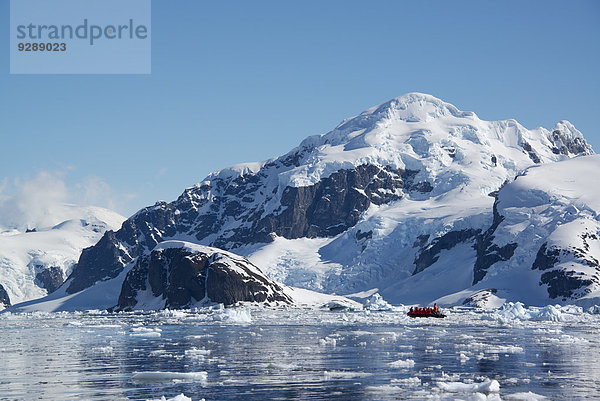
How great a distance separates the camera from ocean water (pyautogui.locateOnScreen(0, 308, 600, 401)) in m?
46.5

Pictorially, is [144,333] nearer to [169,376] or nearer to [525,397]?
[169,376]

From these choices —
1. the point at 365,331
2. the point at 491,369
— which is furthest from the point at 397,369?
the point at 365,331

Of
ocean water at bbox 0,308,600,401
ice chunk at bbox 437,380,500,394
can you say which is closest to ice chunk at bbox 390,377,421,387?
ocean water at bbox 0,308,600,401

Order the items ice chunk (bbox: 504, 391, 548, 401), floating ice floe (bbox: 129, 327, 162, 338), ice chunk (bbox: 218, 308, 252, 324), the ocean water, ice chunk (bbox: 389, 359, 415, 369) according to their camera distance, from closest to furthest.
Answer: ice chunk (bbox: 504, 391, 548, 401), the ocean water, ice chunk (bbox: 389, 359, 415, 369), floating ice floe (bbox: 129, 327, 162, 338), ice chunk (bbox: 218, 308, 252, 324)

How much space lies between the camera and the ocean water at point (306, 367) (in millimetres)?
46500

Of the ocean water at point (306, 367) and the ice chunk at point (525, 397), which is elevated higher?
the ocean water at point (306, 367)

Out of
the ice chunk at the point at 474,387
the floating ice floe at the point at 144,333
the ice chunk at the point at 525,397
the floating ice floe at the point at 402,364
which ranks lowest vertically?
the ice chunk at the point at 525,397

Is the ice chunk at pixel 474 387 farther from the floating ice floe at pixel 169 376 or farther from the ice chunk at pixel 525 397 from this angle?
the floating ice floe at pixel 169 376

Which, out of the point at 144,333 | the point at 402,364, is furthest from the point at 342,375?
the point at 144,333

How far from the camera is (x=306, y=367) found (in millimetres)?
58625

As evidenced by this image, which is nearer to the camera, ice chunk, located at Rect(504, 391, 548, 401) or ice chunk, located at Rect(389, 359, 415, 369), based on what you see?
ice chunk, located at Rect(504, 391, 548, 401)

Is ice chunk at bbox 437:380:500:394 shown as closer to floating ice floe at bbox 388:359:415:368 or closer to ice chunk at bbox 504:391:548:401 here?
ice chunk at bbox 504:391:548:401

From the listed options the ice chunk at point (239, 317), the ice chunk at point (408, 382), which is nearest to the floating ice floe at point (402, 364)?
the ice chunk at point (408, 382)

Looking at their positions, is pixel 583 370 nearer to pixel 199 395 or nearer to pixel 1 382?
pixel 199 395
